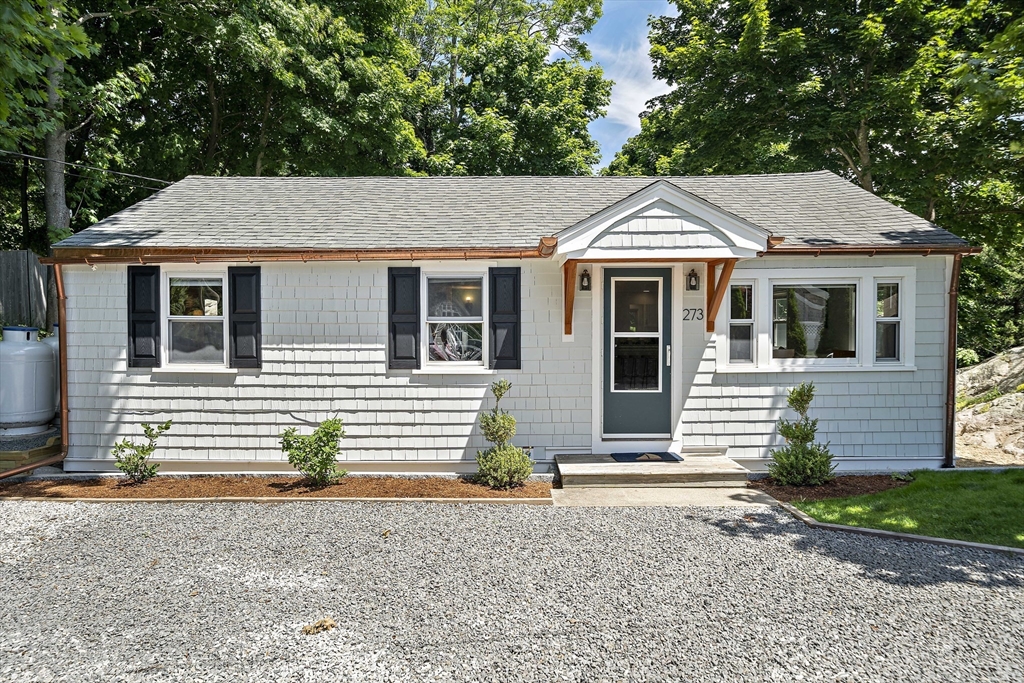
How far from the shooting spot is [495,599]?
3830 mm

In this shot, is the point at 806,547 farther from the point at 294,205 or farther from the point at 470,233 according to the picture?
the point at 294,205

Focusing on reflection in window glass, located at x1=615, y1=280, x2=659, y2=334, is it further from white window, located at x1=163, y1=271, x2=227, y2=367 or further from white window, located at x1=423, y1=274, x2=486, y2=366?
white window, located at x1=163, y1=271, x2=227, y2=367

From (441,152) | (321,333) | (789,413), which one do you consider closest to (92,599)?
(321,333)

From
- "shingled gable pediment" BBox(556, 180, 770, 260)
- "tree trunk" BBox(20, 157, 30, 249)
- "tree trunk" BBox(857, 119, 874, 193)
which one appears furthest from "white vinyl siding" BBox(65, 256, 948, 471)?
"tree trunk" BBox(857, 119, 874, 193)

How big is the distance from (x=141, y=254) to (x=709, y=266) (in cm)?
712

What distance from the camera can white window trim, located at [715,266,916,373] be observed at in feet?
23.0

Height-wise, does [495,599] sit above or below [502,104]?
below

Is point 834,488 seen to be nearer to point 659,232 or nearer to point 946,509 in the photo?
point 946,509

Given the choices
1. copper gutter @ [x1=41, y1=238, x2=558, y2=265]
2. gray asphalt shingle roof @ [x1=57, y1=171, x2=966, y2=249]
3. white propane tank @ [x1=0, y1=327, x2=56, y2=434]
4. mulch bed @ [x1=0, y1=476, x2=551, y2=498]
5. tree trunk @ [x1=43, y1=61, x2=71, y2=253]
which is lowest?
mulch bed @ [x1=0, y1=476, x2=551, y2=498]

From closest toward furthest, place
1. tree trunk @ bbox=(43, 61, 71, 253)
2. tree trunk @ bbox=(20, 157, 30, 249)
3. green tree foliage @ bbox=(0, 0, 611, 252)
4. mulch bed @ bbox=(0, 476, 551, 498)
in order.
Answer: mulch bed @ bbox=(0, 476, 551, 498), tree trunk @ bbox=(43, 61, 71, 253), green tree foliage @ bbox=(0, 0, 611, 252), tree trunk @ bbox=(20, 157, 30, 249)

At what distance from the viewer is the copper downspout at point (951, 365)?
6.90 m

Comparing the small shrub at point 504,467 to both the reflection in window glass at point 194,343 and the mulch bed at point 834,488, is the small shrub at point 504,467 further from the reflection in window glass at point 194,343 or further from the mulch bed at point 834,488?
the reflection in window glass at point 194,343

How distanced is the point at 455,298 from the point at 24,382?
6053mm

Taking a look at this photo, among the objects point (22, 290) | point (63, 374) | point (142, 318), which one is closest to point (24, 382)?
point (63, 374)
